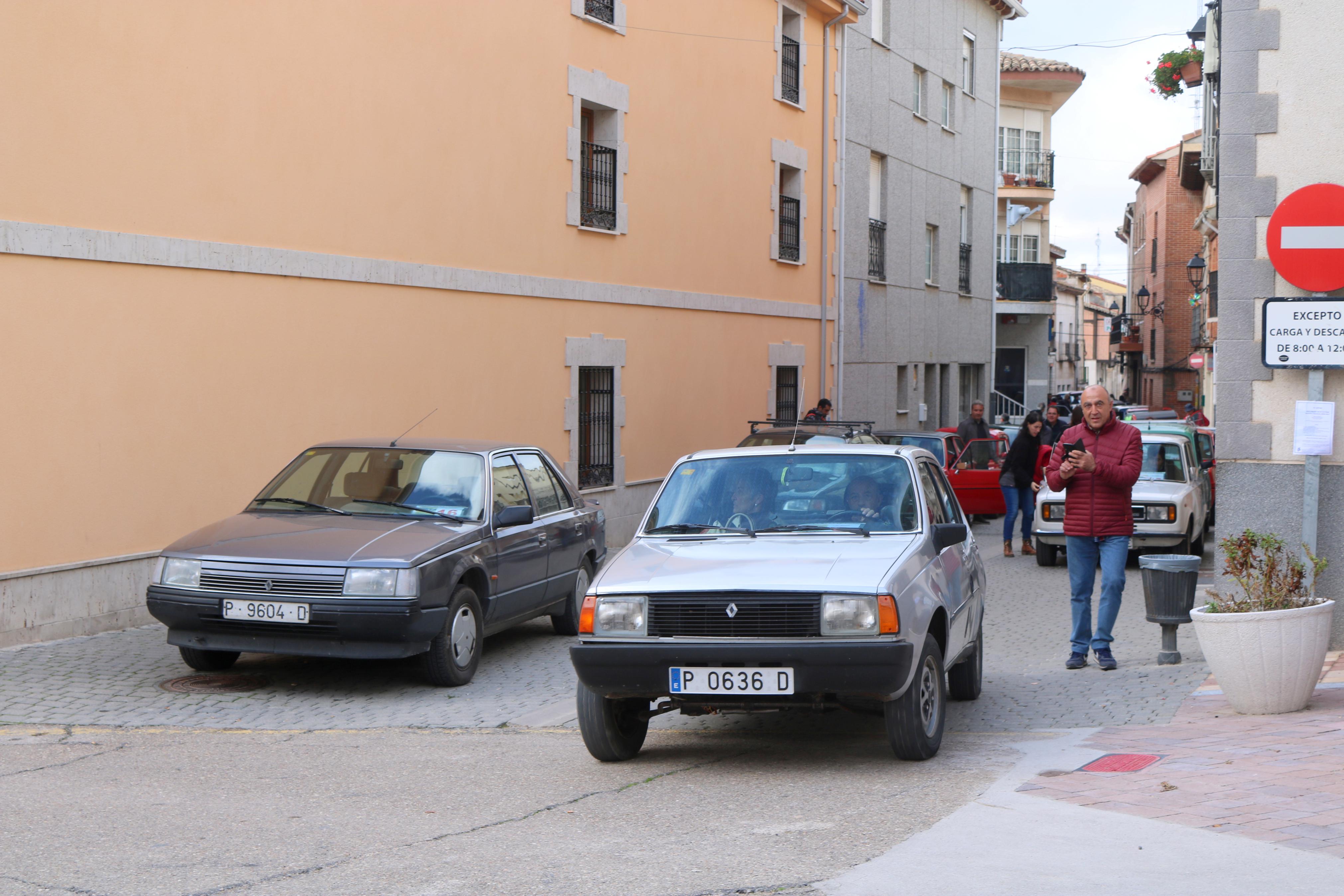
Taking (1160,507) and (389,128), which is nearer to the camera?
(389,128)

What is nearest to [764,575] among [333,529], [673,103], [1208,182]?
[333,529]

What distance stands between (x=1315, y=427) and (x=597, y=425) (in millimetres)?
10523

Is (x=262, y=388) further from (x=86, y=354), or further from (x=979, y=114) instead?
(x=979, y=114)

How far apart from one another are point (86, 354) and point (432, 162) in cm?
500

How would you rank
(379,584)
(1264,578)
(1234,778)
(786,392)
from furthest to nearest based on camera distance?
1. (786,392)
2. (379,584)
3. (1264,578)
4. (1234,778)

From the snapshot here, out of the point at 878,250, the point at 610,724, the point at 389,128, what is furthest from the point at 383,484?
the point at 878,250

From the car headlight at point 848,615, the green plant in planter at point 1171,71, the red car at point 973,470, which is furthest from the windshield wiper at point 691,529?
the green plant in planter at point 1171,71

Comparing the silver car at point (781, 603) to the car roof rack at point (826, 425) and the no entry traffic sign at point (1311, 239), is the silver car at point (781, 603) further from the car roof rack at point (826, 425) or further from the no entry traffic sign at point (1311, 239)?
the car roof rack at point (826, 425)

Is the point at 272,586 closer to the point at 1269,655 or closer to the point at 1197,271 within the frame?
the point at 1269,655

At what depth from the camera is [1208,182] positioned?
40031 mm

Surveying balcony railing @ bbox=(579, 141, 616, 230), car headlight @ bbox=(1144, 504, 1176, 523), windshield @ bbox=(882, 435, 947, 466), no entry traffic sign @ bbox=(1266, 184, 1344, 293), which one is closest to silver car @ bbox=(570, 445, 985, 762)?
no entry traffic sign @ bbox=(1266, 184, 1344, 293)

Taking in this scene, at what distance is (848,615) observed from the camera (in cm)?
645

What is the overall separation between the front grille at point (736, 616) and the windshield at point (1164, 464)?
38.3 feet

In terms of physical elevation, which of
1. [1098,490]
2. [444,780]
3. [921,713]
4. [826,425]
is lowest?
[444,780]
